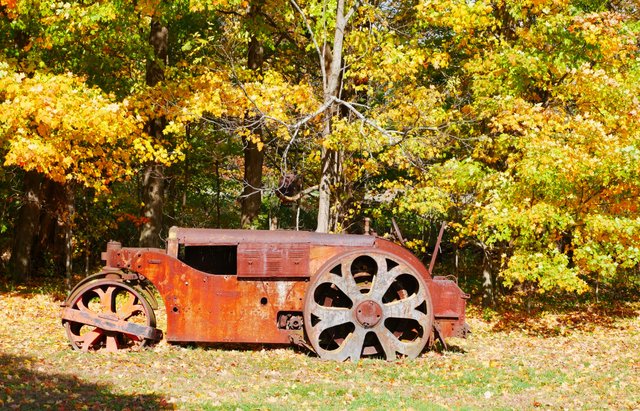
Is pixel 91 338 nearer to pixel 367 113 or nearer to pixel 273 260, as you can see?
pixel 273 260

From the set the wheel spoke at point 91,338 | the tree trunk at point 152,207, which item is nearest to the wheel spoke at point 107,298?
the wheel spoke at point 91,338

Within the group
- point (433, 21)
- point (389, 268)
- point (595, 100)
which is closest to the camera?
point (389, 268)

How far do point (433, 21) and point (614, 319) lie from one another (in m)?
7.65

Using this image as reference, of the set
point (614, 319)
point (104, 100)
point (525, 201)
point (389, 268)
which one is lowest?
point (614, 319)

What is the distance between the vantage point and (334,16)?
15.6m

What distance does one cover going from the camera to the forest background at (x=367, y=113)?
13.5 meters

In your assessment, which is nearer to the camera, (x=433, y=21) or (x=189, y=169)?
(x=433, y=21)

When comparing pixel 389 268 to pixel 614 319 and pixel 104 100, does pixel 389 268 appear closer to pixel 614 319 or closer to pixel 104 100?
pixel 104 100

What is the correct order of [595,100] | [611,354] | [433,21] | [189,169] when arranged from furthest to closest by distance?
[189,169] → [433,21] → [595,100] → [611,354]

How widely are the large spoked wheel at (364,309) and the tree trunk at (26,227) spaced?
30.9 feet

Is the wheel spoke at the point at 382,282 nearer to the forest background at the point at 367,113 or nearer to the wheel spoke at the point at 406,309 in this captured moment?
the wheel spoke at the point at 406,309

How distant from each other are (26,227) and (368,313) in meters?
10.8

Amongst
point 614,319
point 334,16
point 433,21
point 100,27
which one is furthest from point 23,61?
point 614,319

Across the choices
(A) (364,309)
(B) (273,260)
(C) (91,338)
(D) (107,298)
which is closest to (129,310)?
(D) (107,298)
